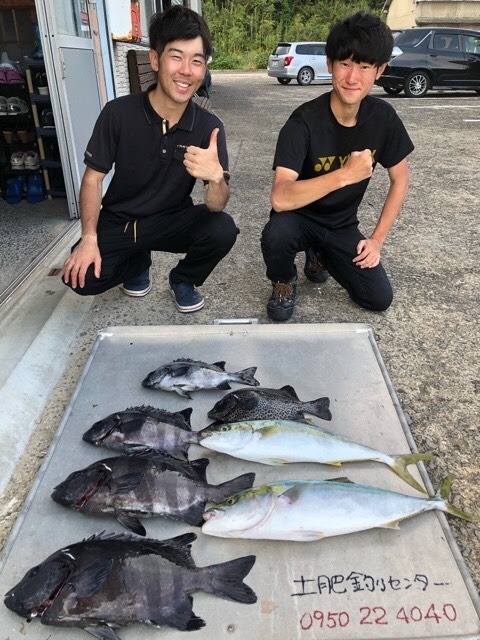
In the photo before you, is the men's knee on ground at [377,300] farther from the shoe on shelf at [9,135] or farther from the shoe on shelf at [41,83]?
the shoe on shelf at [9,135]

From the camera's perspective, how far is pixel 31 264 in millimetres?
3611

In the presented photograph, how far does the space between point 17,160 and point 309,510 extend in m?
4.64

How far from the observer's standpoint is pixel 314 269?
3.46 meters

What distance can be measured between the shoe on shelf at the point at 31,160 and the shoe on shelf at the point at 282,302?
317cm

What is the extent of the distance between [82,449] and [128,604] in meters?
0.68

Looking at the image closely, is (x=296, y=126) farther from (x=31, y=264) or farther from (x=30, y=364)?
(x=31, y=264)

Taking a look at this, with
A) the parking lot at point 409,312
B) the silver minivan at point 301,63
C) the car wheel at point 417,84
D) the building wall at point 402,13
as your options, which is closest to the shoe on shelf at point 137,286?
the parking lot at point 409,312

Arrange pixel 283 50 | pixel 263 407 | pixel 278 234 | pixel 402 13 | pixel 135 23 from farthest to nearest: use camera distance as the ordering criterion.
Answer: pixel 402 13 < pixel 283 50 < pixel 135 23 < pixel 278 234 < pixel 263 407

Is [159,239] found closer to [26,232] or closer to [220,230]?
[220,230]

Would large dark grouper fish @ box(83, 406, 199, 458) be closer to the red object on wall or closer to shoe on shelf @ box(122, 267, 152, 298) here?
shoe on shelf @ box(122, 267, 152, 298)

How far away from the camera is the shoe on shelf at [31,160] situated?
4.98 meters

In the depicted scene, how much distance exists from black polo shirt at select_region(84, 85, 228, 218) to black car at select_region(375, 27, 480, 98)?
12.8 m

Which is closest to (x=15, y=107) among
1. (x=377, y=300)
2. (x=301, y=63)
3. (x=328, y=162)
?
(x=328, y=162)

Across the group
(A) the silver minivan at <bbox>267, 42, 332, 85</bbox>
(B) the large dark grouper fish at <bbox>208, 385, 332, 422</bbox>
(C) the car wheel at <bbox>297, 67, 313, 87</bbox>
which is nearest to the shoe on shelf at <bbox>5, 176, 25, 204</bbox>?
(B) the large dark grouper fish at <bbox>208, 385, 332, 422</bbox>
